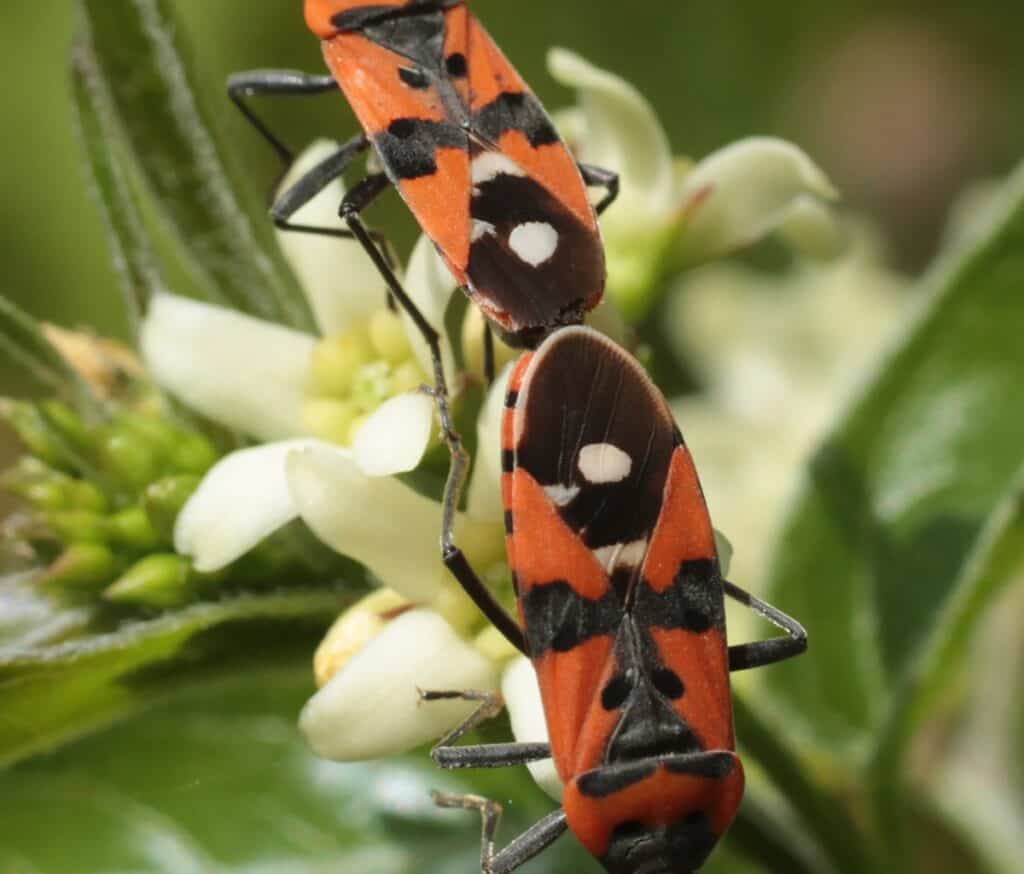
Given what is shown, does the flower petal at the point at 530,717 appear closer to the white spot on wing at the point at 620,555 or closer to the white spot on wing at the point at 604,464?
the white spot on wing at the point at 620,555

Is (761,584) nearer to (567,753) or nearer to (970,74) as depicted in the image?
(567,753)

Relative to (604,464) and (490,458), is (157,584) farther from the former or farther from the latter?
(604,464)

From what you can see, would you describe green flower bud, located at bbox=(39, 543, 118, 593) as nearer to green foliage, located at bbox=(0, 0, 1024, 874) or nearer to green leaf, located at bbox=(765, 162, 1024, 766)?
green foliage, located at bbox=(0, 0, 1024, 874)

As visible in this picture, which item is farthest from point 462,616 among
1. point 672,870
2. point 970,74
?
point 970,74

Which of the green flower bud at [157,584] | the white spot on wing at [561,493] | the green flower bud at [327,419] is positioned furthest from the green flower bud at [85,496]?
the white spot on wing at [561,493]

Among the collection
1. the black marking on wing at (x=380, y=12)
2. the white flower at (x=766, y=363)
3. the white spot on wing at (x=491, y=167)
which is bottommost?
the white flower at (x=766, y=363)

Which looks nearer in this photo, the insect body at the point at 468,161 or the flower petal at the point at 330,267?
the insect body at the point at 468,161

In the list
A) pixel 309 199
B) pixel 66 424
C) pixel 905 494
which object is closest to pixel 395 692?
pixel 66 424
